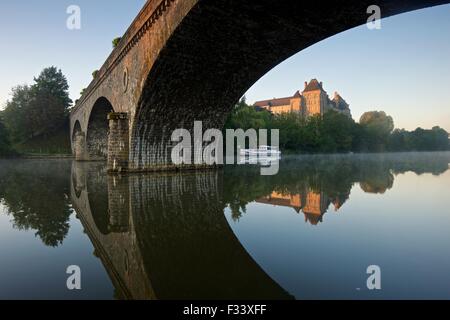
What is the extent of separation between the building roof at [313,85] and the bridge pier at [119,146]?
98.2m

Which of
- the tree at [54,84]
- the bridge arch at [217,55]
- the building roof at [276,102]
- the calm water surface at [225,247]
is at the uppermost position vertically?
the building roof at [276,102]

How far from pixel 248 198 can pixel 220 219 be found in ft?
10.1

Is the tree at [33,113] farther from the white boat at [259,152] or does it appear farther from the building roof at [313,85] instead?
the building roof at [313,85]

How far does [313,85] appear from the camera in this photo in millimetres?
108500

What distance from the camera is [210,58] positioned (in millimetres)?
14594

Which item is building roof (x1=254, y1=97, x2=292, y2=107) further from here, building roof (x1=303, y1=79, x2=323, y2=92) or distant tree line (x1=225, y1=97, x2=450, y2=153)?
distant tree line (x1=225, y1=97, x2=450, y2=153)

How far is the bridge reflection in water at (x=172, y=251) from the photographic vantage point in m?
3.43

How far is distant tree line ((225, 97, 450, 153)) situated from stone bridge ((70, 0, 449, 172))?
2495cm

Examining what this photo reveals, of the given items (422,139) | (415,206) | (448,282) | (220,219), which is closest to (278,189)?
(415,206)

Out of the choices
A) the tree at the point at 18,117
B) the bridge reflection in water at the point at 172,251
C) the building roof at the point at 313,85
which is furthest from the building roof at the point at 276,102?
the bridge reflection in water at the point at 172,251

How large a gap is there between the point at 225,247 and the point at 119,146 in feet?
48.4

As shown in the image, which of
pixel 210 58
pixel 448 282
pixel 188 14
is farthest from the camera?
pixel 210 58

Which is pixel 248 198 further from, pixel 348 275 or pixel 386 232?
pixel 348 275
